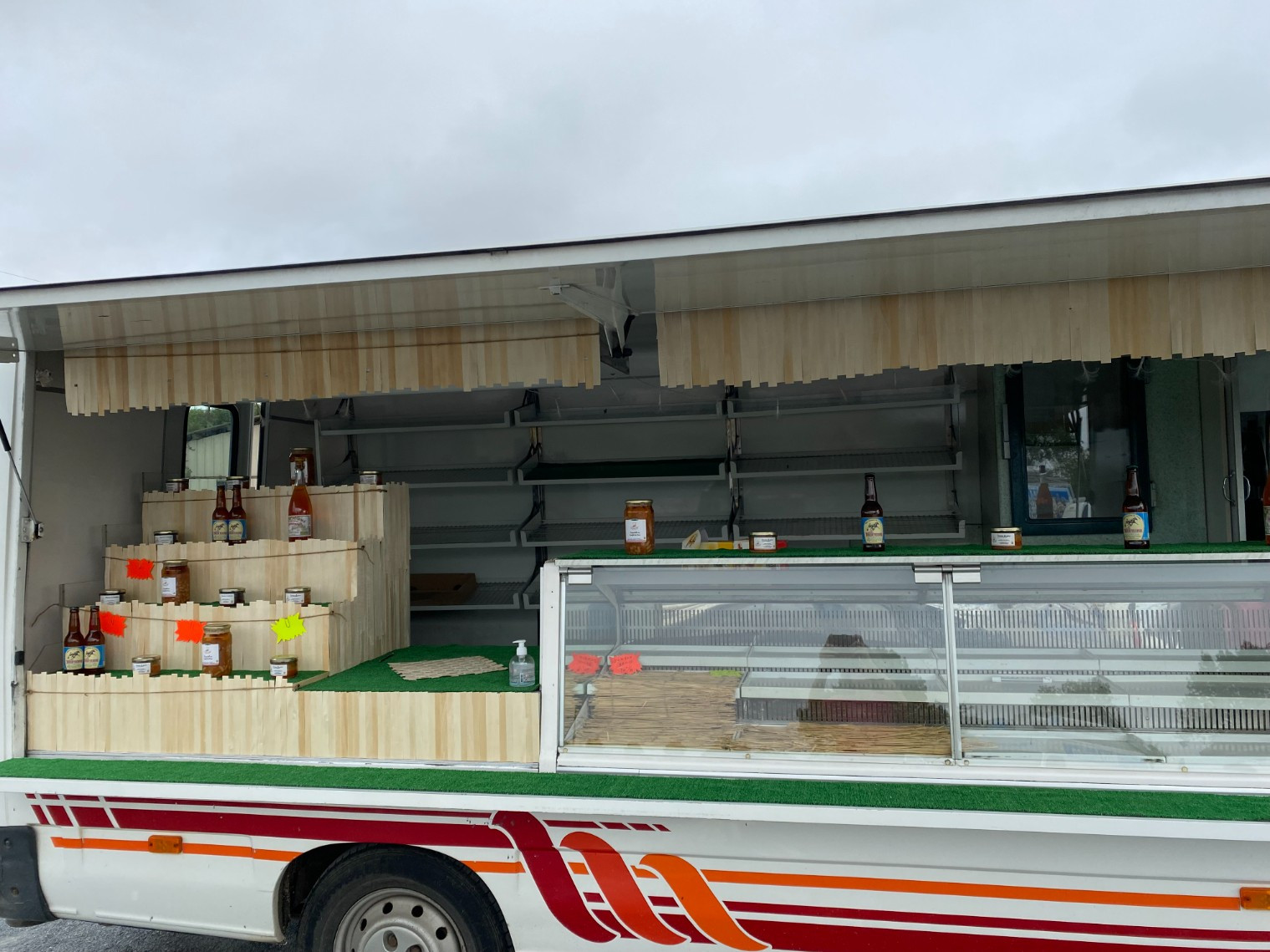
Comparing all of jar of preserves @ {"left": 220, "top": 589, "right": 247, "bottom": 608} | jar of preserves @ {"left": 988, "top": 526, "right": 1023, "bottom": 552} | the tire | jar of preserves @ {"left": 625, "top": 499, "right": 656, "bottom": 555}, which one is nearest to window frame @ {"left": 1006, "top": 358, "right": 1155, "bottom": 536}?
jar of preserves @ {"left": 988, "top": 526, "right": 1023, "bottom": 552}

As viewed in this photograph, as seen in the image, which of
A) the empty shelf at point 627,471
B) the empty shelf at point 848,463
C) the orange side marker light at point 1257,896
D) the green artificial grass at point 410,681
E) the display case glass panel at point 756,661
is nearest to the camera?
the orange side marker light at point 1257,896

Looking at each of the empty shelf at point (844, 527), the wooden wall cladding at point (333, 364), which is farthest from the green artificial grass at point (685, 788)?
the empty shelf at point (844, 527)

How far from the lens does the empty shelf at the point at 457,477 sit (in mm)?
5715

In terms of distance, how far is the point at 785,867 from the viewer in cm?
233

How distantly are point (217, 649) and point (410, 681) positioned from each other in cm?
79

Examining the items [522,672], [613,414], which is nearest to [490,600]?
[613,414]

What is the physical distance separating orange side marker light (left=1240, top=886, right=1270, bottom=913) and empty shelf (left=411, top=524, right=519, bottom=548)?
4352mm

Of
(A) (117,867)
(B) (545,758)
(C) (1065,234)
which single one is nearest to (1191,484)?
(C) (1065,234)

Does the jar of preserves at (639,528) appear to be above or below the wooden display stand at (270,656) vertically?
above

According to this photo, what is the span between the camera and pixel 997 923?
2.22 metres

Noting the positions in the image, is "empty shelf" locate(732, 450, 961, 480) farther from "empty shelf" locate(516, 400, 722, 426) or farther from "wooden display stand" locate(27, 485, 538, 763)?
"wooden display stand" locate(27, 485, 538, 763)

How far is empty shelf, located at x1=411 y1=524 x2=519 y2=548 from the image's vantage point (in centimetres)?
568

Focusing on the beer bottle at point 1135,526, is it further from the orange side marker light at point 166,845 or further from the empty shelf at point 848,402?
the orange side marker light at point 166,845

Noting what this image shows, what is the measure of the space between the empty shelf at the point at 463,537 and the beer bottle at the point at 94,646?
2522 millimetres
